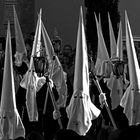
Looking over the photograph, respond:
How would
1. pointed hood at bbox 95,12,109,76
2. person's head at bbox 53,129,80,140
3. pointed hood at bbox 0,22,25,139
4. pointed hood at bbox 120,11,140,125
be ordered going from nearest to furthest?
1. person's head at bbox 53,129,80,140
2. pointed hood at bbox 0,22,25,139
3. pointed hood at bbox 120,11,140,125
4. pointed hood at bbox 95,12,109,76

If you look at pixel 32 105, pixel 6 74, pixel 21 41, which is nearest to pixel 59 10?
pixel 21 41

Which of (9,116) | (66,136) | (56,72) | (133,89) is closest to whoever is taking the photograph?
(66,136)

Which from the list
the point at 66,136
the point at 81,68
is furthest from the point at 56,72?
the point at 66,136

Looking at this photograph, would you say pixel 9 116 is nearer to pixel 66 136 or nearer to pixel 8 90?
pixel 8 90

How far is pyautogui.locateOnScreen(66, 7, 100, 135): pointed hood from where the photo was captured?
4531 millimetres

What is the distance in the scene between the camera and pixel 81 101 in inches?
181

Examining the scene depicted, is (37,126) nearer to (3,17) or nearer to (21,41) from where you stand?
(21,41)

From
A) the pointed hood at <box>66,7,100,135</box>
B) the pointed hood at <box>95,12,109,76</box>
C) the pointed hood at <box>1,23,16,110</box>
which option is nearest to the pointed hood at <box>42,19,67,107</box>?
the pointed hood at <box>95,12,109,76</box>

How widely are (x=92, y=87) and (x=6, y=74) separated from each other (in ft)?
5.67

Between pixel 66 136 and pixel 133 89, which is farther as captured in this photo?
pixel 133 89

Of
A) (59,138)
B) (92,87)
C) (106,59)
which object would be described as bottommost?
(59,138)

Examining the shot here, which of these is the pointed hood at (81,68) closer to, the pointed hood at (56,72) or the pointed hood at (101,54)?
the pointed hood at (56,72)

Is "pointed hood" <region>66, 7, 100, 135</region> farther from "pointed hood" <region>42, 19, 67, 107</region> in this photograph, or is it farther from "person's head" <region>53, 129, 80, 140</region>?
"pointed hood" <region>42, 19, 67, 107</region>

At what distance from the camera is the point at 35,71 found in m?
5.39
